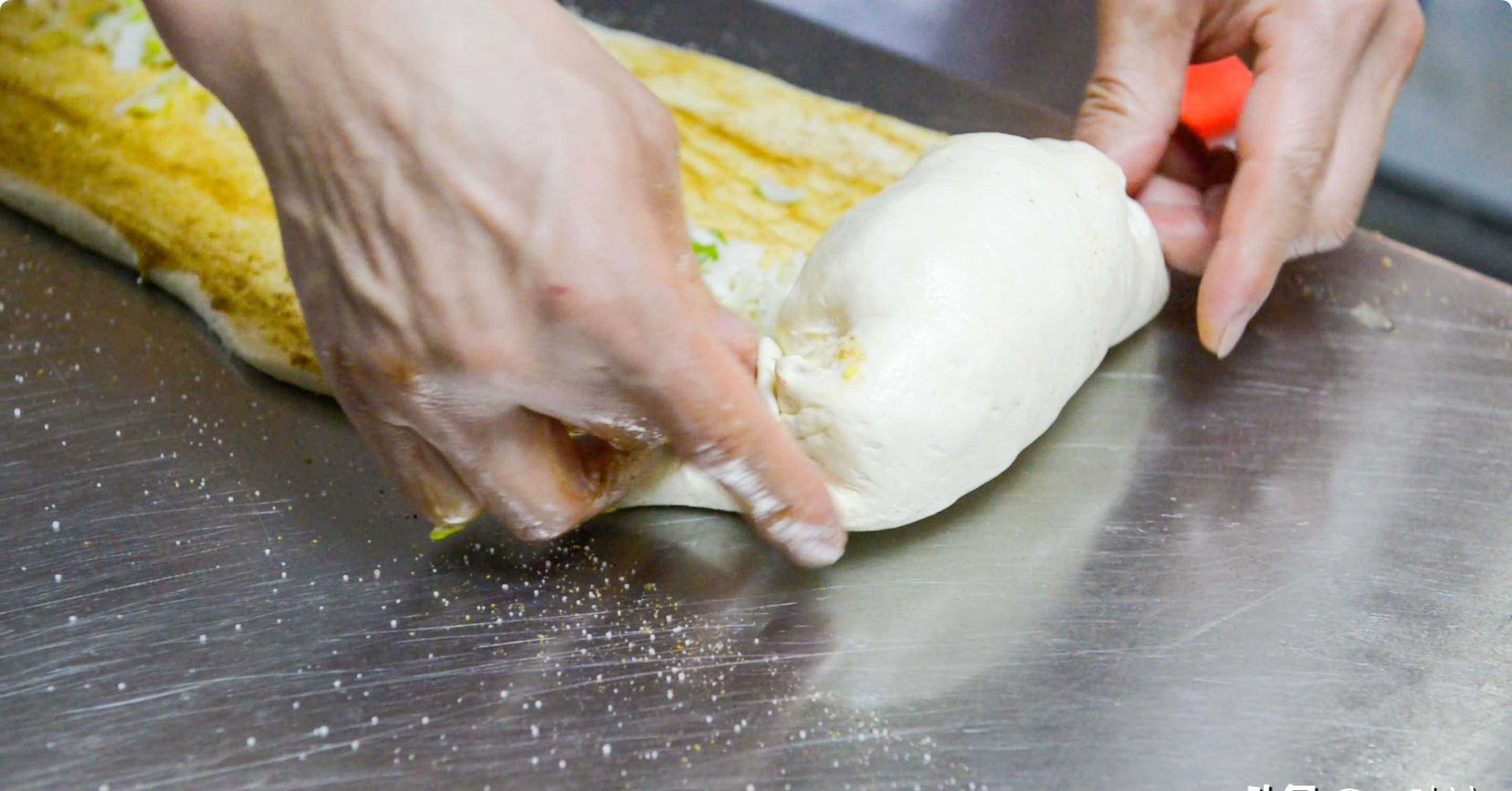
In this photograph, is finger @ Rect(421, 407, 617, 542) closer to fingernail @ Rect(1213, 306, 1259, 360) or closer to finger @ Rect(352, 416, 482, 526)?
finger @ Rect(352, 416, 482, 526)

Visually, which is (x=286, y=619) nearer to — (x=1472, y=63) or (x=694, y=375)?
(x=694, y=375)

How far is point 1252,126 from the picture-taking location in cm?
153

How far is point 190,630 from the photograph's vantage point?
120 cm

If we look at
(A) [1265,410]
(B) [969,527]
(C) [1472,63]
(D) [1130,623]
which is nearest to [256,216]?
(B) [969,527]

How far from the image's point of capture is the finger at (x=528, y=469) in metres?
1.08

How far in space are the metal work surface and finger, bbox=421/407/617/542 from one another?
0.32 ft

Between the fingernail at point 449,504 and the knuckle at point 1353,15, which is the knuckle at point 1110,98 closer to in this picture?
the knuckle at point 1353,15

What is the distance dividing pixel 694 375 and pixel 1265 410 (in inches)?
36.1

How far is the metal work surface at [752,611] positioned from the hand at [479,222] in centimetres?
22

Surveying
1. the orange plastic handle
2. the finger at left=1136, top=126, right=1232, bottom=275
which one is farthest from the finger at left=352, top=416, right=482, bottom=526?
the orange plastic handle

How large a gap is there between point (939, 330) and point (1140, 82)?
60 cm

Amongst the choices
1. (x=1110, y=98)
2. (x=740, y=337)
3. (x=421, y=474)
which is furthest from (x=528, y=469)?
(x=1110, y=98)

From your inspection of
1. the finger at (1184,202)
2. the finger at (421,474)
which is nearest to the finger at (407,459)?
the finger at (421,474)

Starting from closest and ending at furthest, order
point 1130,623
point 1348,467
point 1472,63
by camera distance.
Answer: point 1130,623
point 1348,467
point 1472,63
